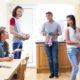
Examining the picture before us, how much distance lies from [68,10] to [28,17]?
1.12 metres

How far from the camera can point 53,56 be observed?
514 centimetres

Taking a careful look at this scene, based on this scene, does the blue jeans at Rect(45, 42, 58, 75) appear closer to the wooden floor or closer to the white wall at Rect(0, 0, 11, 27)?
the wooden floor

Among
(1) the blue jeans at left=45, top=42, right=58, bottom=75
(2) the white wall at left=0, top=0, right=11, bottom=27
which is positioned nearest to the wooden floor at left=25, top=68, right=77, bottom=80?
(1) the blue jeans at left=45, top=42, right=58, bottom=75

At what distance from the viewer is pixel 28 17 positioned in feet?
20.9

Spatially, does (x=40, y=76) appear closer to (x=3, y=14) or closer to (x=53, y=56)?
(x=53, y=56)

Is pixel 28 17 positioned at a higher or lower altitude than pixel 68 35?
higher

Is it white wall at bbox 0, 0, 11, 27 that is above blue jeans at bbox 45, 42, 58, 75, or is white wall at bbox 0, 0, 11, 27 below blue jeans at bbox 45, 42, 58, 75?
above

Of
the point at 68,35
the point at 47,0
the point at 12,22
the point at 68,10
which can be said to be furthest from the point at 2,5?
the point at 68,35

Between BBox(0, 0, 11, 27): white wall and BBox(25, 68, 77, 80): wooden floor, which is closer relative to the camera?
BBox(25, 68, 77, 80): wooden floor

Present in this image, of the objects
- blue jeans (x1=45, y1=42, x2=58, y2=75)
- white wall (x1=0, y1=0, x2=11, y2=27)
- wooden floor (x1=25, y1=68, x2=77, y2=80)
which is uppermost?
white wall (x1=0, y1=0, x2=11, y2=27)

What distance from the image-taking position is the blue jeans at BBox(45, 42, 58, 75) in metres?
5.09

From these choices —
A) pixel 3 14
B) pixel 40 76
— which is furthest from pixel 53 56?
pixel 3 14

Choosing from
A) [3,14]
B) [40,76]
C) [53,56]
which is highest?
[3,14]

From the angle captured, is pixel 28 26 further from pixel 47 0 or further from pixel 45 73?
pixel 45 73
